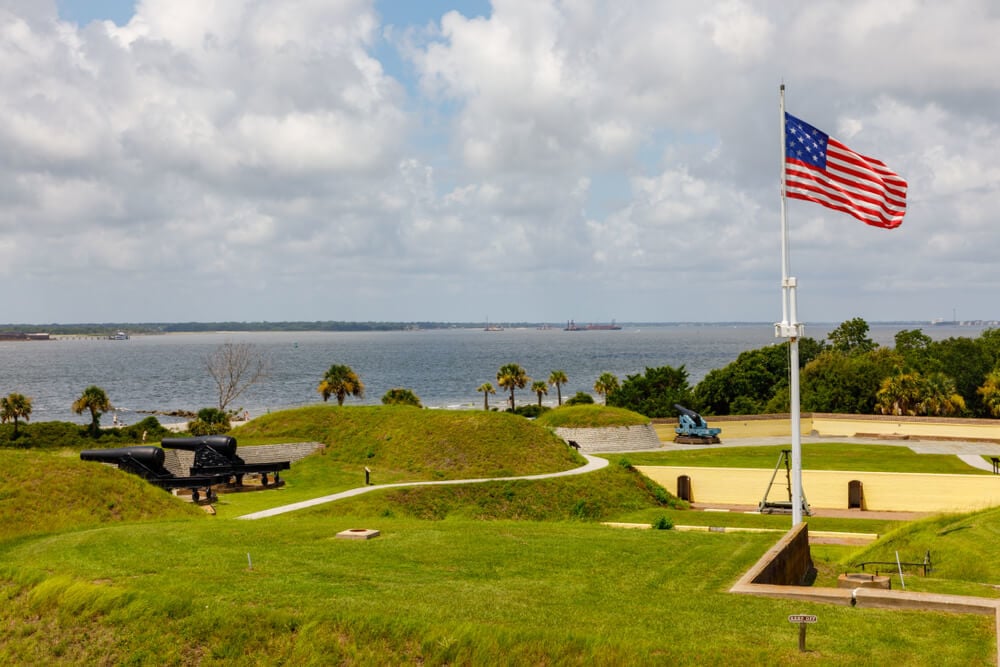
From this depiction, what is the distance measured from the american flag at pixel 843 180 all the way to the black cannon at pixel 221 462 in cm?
2398

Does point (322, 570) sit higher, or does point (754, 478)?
point (322, 570)

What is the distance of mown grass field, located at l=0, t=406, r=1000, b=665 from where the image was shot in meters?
10.2

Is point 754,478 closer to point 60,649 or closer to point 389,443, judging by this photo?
point 389,443

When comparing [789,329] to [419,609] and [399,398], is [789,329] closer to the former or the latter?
[419,609]

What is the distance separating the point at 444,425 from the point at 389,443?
2923 millimetres

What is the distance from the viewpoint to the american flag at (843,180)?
54.4ft

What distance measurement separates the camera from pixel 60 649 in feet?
38.6

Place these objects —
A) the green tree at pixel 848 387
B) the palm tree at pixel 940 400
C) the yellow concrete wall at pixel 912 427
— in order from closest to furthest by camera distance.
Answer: the yellow concrete wall at pixel 912 427 → the palm tree at pixel 940 400 → the green tree at pixel 848 387

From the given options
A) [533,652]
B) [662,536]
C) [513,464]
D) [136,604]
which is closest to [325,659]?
[533,652]

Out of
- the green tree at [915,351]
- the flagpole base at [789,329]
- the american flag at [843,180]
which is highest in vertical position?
the american flag at [843,180]

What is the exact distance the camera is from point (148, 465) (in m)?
30.4

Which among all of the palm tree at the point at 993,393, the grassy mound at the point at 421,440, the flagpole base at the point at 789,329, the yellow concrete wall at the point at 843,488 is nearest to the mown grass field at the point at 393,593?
the flagpole base at the point at 789,329

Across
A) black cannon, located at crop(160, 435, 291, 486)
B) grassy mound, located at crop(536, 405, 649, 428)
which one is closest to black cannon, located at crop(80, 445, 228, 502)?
black cannon, located at crop(160, 435, 291, 486)

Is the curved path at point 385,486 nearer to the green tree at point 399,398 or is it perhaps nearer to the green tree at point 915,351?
the green tree at point 399,398
